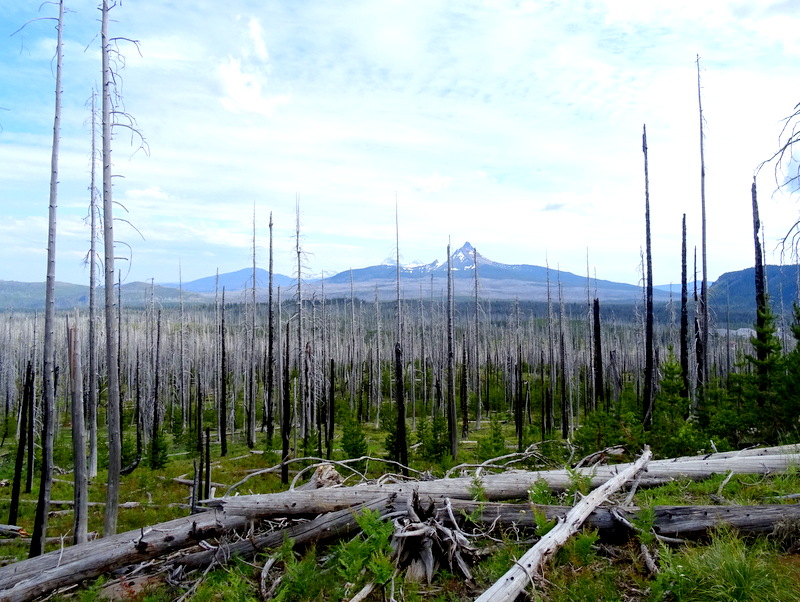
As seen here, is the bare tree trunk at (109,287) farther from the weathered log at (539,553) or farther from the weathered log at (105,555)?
the weathered log at (539,553)

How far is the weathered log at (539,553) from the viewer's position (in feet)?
11.6

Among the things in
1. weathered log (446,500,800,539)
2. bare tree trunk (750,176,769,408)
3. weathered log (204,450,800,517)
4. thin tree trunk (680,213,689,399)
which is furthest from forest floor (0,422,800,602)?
thin tree trunk (680,213,689,399)

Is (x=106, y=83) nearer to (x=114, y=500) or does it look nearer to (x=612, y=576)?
(x=114, y=500)

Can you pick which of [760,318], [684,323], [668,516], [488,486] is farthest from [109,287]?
[684,323]

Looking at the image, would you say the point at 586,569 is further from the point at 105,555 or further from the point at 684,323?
the point at 684,323

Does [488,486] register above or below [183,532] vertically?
above

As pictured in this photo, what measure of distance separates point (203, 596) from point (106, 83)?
949 centimetres

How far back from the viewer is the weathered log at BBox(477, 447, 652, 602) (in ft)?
11.6

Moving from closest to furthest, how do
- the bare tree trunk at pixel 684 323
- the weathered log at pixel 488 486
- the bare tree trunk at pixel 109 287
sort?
the weathered log at pixel 488 486
the bare tree trunk at pixel 109 287
the bare tree trunk at pixel 684 323

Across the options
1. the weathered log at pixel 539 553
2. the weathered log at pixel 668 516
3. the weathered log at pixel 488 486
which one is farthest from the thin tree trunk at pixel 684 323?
the weathered log at pixel 668 516

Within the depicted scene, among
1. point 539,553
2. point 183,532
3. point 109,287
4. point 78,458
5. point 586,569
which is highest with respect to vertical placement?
point 109,287

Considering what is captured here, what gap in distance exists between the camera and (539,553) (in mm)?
4016

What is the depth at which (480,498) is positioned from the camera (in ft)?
17.8

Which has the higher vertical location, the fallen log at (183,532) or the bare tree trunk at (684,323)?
the bare tree trunk at (684,323)
